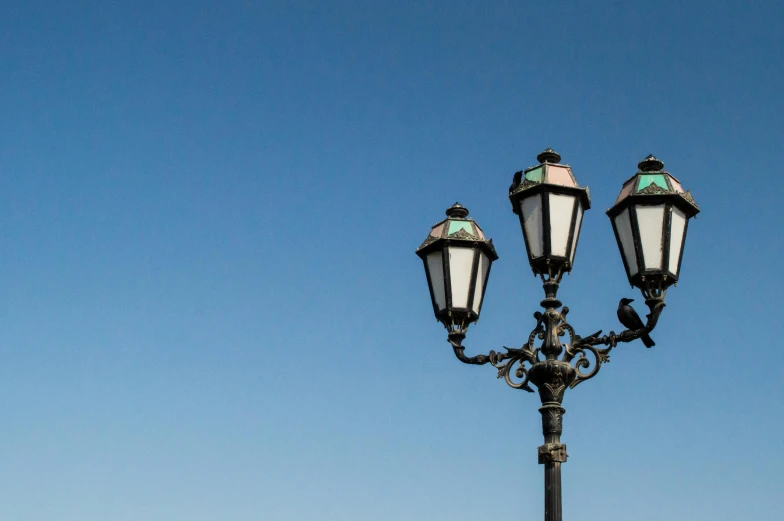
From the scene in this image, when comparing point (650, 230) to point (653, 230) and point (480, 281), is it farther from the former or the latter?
point (480, 281)

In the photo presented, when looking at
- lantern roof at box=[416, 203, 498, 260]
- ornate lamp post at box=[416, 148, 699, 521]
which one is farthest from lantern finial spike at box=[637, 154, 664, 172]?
lantern roof at box=[416, 203, 498, 260]

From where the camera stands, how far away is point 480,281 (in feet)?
24.5

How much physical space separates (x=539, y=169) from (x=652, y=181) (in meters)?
0.80

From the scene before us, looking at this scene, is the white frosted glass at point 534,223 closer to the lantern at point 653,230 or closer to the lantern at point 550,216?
the lantern at point 550,216

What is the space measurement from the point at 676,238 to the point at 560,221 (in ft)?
2.66

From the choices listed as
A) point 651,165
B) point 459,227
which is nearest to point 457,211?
→ point 459,227

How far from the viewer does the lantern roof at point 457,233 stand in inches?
293

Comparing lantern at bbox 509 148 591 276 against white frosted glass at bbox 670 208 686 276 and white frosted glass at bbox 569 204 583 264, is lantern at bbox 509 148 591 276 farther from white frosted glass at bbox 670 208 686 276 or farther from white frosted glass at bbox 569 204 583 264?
white frosted glass at bbox 670 208 686 276

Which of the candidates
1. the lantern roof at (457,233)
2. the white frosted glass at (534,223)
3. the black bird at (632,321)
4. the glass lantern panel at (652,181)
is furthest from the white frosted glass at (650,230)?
the lantern roof at (457,233)

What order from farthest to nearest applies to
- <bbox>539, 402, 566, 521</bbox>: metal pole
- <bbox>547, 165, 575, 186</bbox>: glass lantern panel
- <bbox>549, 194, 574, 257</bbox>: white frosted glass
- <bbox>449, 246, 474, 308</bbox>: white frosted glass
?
<bbox>449, 246, 474, 308</bbox>: white frosted glass
<bbox>547, 165, 575, 186</bbox>: glass lantern panel
<bbox>549, 194, 574, 257</bbox>: white frosted glass
<bbox>539, 402, 566, 521</bbox>: metal pole

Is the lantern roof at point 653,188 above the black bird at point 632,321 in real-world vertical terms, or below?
above

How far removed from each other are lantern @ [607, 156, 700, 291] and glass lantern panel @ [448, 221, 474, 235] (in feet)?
3.72

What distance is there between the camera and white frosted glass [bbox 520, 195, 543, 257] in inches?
275

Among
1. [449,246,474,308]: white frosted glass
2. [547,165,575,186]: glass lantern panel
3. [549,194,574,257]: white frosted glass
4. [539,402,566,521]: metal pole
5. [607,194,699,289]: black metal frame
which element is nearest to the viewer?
[539,402,566,521]: metal pole
